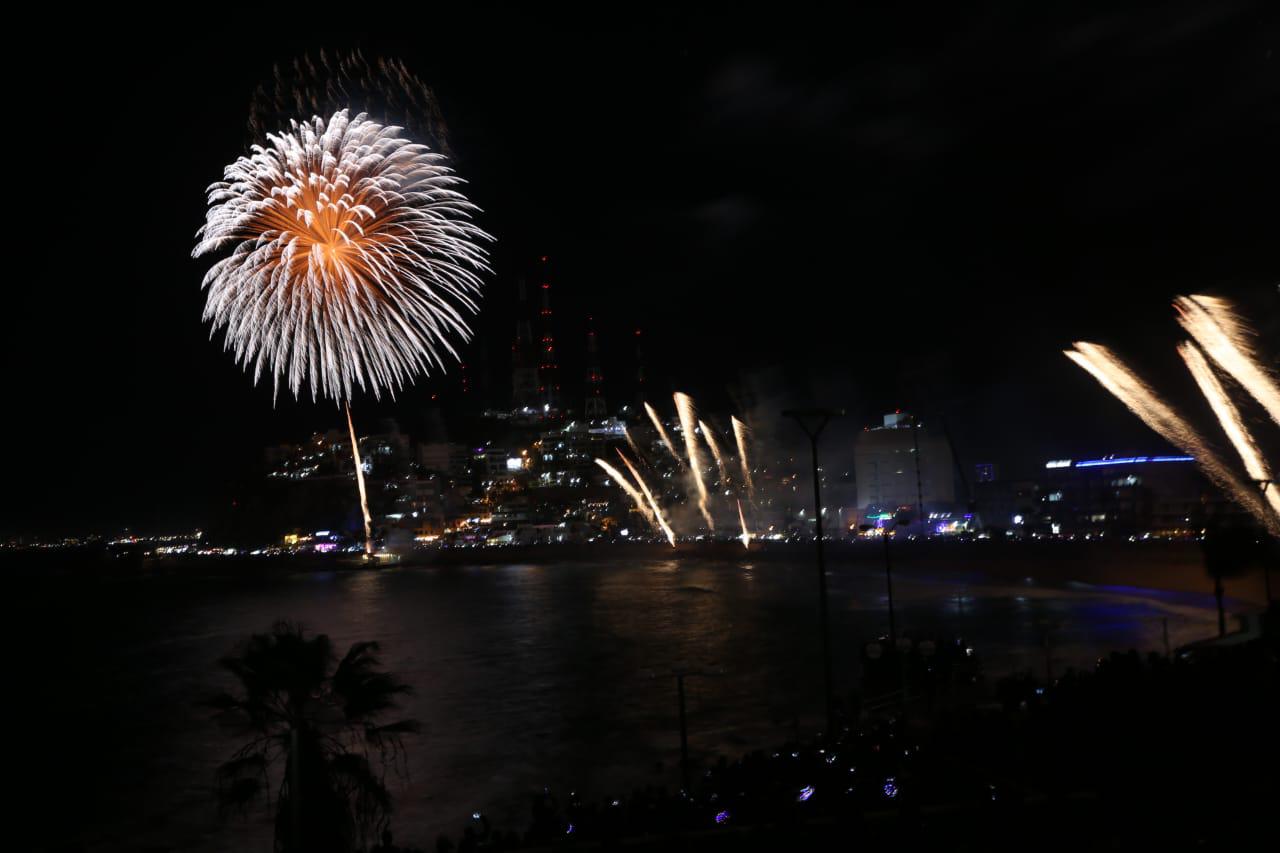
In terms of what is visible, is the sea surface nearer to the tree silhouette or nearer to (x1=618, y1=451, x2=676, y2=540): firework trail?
the tree silhouette

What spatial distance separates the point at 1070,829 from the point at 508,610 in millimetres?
40065

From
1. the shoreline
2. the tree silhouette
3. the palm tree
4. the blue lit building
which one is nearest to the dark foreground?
the palm tree

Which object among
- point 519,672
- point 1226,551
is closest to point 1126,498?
point 1226,551

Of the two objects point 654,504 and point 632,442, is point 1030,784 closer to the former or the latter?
point 654,504

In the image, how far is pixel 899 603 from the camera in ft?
128

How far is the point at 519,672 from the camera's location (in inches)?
1014

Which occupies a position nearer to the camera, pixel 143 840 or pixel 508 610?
pixel 143 840

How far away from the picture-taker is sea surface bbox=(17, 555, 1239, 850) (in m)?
14.4

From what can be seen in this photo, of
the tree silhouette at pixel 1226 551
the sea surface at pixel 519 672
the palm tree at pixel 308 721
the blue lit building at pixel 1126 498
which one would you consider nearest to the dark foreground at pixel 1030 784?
the palm tree at pixel 308 721

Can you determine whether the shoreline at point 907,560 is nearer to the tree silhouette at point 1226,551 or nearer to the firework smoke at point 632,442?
the tree silhouette at point 1226,551

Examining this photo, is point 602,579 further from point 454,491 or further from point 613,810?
point 454,491

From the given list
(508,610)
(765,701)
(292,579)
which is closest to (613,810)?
(765,701)

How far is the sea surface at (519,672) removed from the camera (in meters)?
14.4

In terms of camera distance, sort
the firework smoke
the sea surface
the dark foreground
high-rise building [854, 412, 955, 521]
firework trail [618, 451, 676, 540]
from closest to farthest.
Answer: the dark foreground
the sea surface
firework trail [618, 451, 676, 540]
high-rise building [854, 412, 955, 521]
the firework smoke
